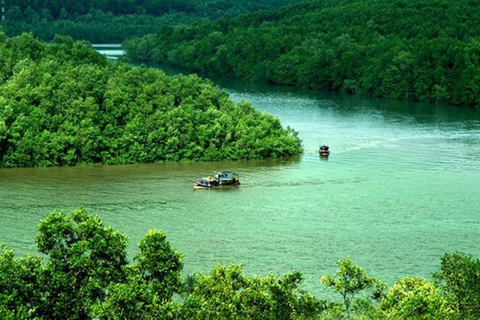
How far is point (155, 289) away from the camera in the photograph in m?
26.1

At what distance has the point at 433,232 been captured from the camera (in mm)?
38031

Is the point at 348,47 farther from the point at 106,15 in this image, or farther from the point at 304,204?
the point at 106,15

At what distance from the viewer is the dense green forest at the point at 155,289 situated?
985 inches

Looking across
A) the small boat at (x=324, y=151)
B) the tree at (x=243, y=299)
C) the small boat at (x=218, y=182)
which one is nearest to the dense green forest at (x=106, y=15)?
the small boat at (x=324, y=151)

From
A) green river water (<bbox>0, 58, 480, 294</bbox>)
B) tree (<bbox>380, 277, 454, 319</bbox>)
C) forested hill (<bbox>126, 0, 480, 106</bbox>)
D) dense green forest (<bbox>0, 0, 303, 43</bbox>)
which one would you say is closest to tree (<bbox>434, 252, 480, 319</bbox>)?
tree (<bbox>380, 277, 454, 319</bbox>)

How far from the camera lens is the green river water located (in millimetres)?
34969

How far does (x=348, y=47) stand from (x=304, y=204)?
50.9 metres

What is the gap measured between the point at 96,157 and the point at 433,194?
16250 mm

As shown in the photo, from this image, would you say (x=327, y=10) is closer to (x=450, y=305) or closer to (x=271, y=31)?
(x=271, y=31)

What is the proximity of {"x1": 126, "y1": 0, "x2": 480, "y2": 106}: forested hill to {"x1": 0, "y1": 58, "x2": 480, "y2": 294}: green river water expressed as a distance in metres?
21.2

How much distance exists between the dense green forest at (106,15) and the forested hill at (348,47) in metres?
12.5

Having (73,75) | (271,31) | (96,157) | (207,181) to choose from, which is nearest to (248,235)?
(207,181)

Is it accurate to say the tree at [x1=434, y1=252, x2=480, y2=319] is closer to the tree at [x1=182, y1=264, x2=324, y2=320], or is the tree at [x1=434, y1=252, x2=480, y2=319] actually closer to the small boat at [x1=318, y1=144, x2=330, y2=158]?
the tree at [x1=182, y1=264, x2=324, y2=320]

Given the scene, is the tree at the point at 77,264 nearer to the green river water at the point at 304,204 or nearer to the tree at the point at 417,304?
the green river water at the point at 304,204
